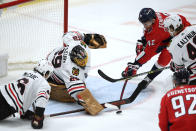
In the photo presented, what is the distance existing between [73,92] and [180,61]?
102 centimetres

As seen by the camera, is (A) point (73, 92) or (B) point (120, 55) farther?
(B) point (120, 55)

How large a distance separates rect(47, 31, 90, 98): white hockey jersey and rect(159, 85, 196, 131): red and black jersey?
Result: 4.54 feet

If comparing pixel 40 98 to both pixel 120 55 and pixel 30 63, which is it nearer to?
pixel 30 63

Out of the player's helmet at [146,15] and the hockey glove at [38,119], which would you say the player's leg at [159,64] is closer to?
the player's helmet at [146,15]

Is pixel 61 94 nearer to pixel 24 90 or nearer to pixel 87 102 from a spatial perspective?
pixel 87 102

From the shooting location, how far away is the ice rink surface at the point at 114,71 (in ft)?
10.9

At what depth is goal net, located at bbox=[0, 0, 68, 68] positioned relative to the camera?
4.31 m

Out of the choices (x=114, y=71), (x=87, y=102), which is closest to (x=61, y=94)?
(x=87, y=102)

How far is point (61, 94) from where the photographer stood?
3814 mm

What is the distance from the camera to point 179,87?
2305 millimetres

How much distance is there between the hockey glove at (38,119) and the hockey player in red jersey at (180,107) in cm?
113

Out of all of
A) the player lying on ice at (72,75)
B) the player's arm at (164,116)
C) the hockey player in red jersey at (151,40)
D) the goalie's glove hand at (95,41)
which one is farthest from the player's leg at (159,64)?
the player's arm at (164,116)

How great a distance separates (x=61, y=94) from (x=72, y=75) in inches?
11.4

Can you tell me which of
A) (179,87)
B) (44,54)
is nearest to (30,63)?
(44,54)
